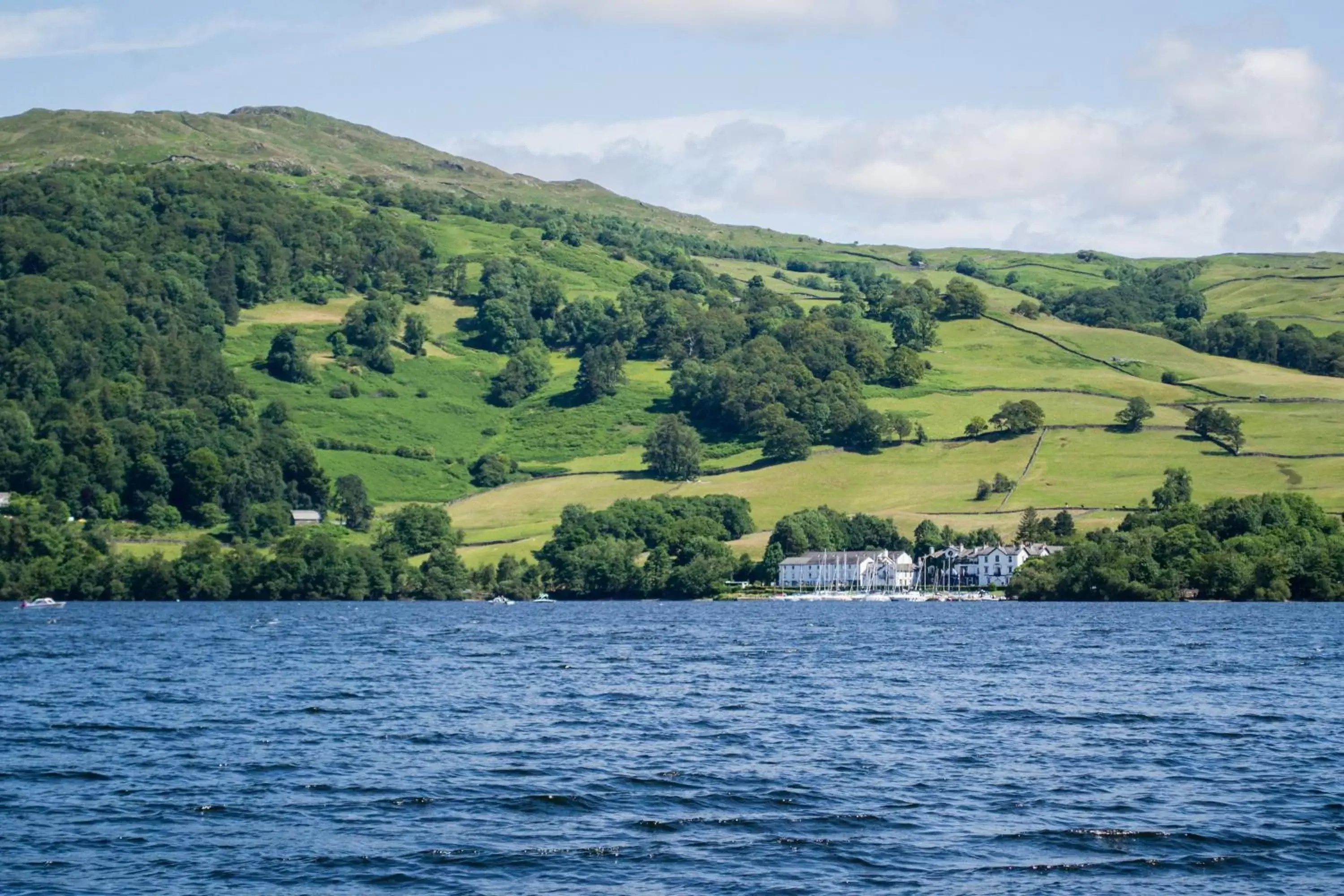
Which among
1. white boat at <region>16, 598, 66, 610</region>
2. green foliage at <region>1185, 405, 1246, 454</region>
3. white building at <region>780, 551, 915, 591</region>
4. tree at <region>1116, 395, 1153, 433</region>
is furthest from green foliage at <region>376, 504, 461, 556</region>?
green foliage at <region>1185, 405, 1246, 454</region>

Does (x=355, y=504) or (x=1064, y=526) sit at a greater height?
(x=355, y=504)

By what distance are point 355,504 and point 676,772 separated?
144 meters

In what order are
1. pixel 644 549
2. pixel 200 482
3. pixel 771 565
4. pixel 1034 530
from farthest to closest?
1. pixel 200 482
2. pixel 644 549
3. pixel 771 565
4. pixel 1034 530

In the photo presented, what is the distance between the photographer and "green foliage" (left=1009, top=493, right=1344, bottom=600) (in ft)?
423

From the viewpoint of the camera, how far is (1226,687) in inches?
2297

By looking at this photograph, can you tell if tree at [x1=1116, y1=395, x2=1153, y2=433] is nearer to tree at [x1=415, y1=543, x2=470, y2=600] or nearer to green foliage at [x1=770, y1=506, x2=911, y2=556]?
green foliage at [x1=770, y1=506, x2=911, y2=556]

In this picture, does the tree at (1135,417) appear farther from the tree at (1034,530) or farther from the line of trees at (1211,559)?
the line of trees at (1211,559)

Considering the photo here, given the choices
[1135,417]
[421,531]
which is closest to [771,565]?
[421,531]

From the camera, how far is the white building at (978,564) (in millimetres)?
163125

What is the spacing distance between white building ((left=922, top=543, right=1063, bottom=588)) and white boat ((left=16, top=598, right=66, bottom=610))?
294 ft

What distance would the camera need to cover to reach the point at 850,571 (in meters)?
176

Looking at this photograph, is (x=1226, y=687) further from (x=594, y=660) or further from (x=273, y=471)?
(x=273, y=471)

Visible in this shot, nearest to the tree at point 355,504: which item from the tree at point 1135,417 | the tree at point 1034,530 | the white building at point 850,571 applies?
the white building at point 850,571

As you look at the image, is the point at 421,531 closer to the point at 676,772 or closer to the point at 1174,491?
the point at 1174,491
